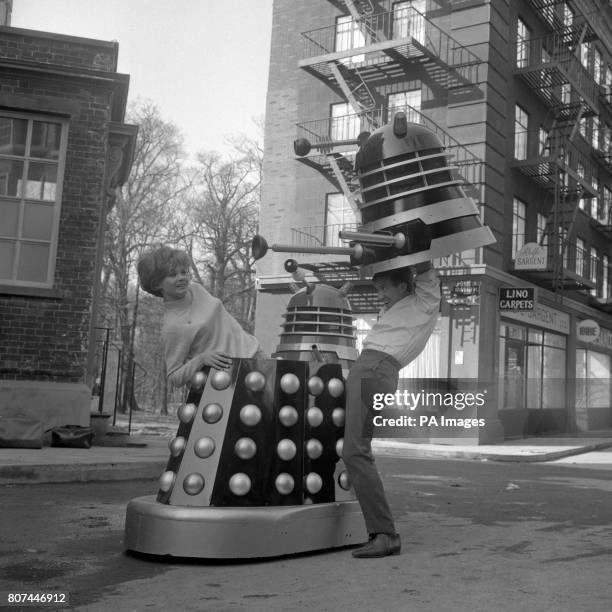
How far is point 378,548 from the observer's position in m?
4.24

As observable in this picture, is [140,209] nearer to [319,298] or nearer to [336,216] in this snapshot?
[336,216]

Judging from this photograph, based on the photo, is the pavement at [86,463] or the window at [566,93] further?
the window at [566,93]

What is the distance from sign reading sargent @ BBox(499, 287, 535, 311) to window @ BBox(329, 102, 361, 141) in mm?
6309

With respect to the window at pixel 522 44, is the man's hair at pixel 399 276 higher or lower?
lower

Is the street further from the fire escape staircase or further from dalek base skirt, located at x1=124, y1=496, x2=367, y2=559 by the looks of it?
the fire escape staircase

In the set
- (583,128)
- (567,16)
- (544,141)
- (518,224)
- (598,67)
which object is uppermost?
(598,67)

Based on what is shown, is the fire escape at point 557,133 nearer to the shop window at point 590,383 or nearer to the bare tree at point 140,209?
the shop window at point 590,383

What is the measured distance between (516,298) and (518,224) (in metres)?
3.16

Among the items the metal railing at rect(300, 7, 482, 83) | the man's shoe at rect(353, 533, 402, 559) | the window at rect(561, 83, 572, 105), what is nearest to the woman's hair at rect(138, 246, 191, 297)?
the man's shoe at rect(353, 533, 402, 559)

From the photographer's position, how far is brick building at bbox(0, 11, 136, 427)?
11930 mm

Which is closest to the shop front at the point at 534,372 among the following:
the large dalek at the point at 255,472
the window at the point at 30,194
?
the window at the point at 30,194

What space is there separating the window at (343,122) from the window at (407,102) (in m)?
1.10

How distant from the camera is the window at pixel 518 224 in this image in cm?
2308
